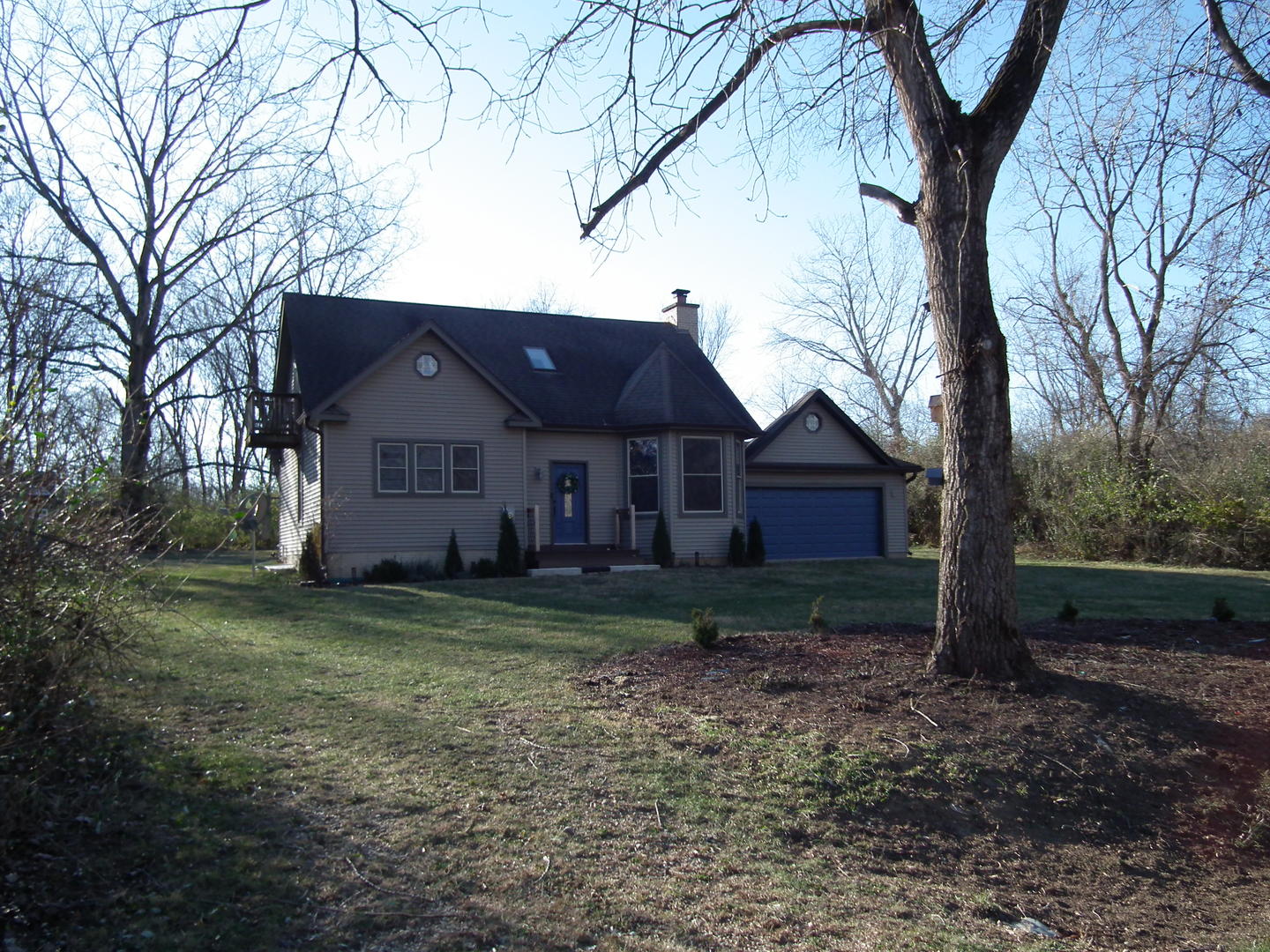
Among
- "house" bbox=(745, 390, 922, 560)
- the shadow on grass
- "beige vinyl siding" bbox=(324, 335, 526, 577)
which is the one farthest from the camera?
"house" bbox=(745, 390, 922, 560)

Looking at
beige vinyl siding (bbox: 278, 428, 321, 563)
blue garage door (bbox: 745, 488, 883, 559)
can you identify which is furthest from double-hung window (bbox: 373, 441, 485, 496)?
blue garage door (bbox: 745, 488, 883, 559)

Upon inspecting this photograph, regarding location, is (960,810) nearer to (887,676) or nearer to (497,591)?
(887,676)

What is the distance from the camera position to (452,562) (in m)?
17.5

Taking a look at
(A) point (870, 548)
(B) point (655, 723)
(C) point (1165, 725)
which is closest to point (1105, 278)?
(A) point (870, 548)

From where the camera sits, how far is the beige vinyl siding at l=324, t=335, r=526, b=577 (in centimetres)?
1706

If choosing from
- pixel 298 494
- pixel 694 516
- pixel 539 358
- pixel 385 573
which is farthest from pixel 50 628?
pixel 539 358

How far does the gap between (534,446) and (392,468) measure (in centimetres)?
314

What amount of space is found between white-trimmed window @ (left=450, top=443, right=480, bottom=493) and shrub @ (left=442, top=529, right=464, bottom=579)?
1.09 m

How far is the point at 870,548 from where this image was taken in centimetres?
2320

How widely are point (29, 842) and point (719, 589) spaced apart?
11924mm

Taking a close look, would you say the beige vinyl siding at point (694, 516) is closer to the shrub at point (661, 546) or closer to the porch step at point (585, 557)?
the shrub at point (661, 546)

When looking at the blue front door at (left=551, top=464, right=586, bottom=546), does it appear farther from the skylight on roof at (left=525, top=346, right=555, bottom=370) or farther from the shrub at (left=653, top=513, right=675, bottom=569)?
the skylight on roof at (left=525, top=346, right=555, bottom=370)

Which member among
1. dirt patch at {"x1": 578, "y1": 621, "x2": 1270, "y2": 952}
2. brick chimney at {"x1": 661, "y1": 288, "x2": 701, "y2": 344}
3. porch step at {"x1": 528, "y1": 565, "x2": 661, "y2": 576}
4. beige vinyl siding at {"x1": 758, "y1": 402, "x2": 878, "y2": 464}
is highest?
brick chimney at {"x1": 661, "y1": 288, "x2": 701, "y2": 344}

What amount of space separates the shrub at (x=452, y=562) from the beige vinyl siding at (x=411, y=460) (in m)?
0.34
